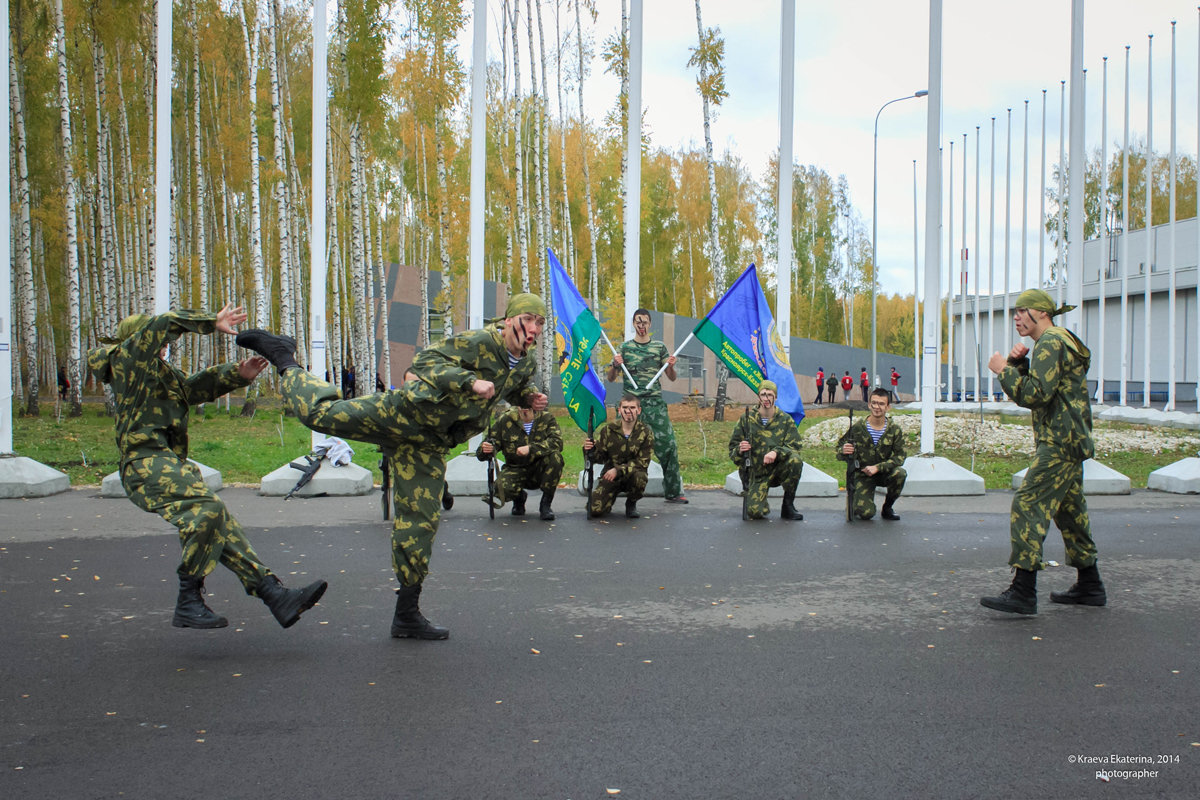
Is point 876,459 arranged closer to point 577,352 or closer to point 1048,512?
point 577,352

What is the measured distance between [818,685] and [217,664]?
318cm

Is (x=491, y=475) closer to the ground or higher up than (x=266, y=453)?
higher up

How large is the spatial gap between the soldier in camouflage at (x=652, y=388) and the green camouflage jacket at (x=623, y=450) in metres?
0.75

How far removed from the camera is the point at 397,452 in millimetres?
5496

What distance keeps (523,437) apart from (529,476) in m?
0.45

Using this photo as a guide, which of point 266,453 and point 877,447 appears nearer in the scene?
point 877,447

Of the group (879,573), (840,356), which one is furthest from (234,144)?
(840,356)

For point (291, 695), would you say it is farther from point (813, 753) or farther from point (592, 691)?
point (813, 753)

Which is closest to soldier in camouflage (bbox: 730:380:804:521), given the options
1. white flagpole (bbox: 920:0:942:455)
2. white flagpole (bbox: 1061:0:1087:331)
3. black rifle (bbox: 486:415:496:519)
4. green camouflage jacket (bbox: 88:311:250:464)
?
black rifle (bbox: 486:415:496:519)

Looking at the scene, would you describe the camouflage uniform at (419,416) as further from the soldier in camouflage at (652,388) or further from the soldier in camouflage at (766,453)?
the soldier in camouflage at (652,388)

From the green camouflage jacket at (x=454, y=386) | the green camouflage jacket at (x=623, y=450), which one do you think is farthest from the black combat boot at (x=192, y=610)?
the green camouflage jacket at (x=623, y=450)


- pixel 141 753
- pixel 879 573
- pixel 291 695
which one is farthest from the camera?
pixel 879 573

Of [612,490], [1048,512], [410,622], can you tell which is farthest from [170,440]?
[1048,512]

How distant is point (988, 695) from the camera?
448 cm
